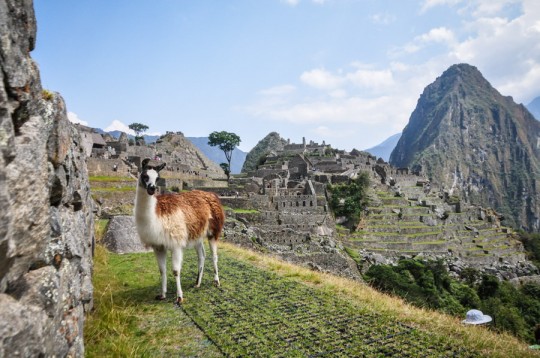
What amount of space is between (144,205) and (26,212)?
374cm

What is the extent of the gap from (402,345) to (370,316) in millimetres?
1098

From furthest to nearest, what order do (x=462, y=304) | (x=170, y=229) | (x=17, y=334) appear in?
(x=462, y=304) → (x=170, y=229) → (x=17, y=334)

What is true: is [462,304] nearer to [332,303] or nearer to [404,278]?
[404,278]

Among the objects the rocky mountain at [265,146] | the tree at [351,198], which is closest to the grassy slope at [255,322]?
the tree at [351,198]

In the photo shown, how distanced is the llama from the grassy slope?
26.8 inches

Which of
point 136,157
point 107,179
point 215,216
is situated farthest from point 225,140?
point 215,216

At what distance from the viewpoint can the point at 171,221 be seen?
21.6 ft

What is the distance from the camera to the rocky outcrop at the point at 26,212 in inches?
85.0

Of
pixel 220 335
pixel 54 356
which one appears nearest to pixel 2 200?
pixel 54 356

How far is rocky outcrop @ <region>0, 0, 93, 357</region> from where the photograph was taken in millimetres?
2158

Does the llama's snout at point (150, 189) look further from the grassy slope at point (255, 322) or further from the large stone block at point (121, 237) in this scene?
the large stone block at point (121, 237)

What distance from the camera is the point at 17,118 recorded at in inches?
99.7

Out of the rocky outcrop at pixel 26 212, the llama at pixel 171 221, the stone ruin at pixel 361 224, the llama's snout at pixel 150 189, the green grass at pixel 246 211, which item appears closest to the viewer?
the rocky outcrop at pixel 26 212

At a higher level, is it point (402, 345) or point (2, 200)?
point (2, 200)
